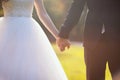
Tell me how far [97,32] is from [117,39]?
9.5 inches

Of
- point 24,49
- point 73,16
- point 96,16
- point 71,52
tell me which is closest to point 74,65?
point 71,52

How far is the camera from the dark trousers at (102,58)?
5406mm

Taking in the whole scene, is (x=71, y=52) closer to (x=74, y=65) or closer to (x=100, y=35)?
(x=74, y=65)

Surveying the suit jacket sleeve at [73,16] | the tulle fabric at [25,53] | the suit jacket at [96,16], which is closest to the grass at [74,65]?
the tulle fabric at [25,53]

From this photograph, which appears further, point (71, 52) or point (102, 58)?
point (71, 52)

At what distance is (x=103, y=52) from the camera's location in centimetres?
546

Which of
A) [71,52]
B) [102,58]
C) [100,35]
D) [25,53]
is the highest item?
[100,35]

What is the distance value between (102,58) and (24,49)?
133cm

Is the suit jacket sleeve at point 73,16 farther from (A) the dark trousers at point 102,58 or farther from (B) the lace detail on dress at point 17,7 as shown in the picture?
(B) the lace detail on dress at point 17,7

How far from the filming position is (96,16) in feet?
17.9

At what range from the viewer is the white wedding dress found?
6.28 m

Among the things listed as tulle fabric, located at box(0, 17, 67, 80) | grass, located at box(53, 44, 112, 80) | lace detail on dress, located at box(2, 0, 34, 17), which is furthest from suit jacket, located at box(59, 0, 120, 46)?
grass, located at box(53, 44, 112, 80)

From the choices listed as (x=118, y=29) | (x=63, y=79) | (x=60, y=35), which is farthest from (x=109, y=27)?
(x=63, y=79)

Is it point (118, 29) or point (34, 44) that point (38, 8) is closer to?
point (34, 44)
